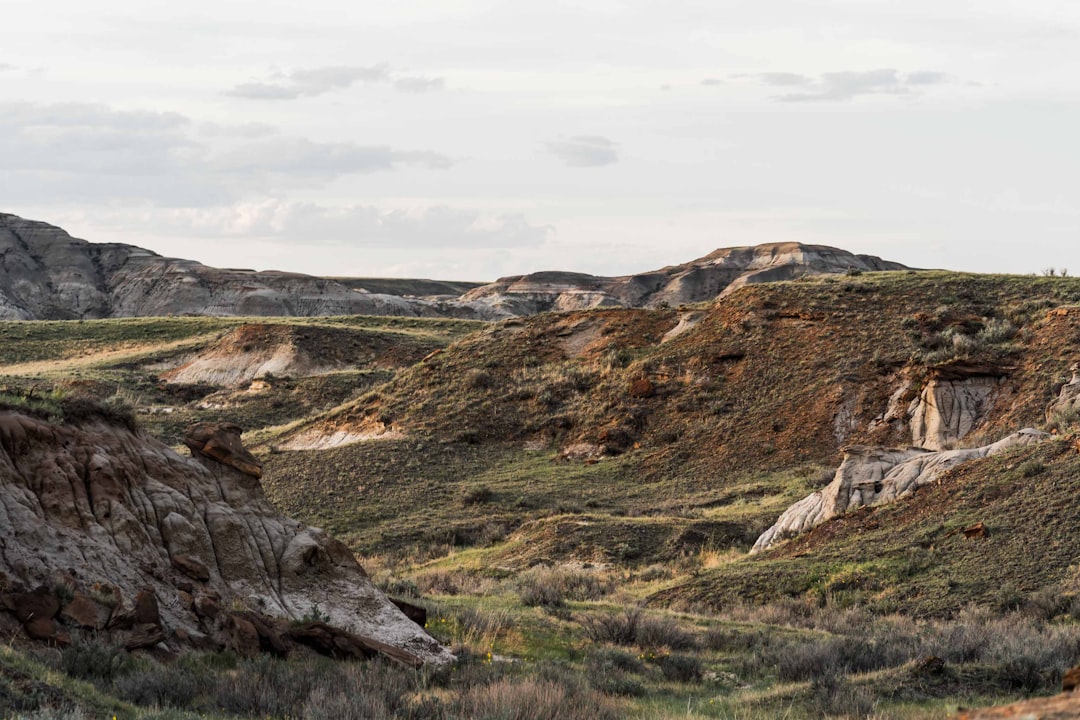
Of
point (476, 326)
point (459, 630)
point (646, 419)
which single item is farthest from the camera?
point (476, 326)

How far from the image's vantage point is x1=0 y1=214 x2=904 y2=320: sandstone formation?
119 m

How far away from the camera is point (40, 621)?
982cm

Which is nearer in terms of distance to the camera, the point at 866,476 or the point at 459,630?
the point at 459,630

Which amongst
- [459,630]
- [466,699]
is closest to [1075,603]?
[459,630]

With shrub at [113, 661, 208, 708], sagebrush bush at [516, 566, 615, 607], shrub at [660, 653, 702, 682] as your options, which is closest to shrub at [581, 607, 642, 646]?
shrub at [660, 653, 702, 682]

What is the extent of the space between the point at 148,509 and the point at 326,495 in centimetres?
2331

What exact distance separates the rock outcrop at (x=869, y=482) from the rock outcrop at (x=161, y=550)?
1289 centimetres

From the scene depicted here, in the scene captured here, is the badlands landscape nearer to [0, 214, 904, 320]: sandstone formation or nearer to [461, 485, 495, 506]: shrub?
[461, 485, 495, 506]: shrub

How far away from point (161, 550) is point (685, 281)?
424ft

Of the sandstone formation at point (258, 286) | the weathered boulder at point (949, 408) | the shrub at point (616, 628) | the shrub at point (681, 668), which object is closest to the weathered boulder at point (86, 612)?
the shrub at point (681, 668)

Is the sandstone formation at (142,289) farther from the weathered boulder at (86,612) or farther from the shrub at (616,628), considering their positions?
the weathered boulder at (86,612)

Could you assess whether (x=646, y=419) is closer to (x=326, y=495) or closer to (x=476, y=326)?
(x=326, y=495)

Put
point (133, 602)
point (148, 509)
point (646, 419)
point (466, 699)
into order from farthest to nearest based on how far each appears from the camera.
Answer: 1. point (646, 419)
2. point (148, 509)
3. point (133, 602)
4. point (466, 699)

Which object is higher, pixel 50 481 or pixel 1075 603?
pixel 50 481
